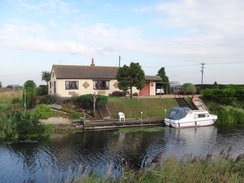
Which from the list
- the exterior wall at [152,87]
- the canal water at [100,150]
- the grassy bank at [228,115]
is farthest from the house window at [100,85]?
the grassy bank at [228,115]

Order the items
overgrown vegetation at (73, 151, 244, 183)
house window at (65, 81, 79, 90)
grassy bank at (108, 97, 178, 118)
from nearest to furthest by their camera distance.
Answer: overgrown vegetation at (73, 151, 244, 183) < grassy bank at (108, 97, 178, 118) < house window at (65, 81, 79, 90)

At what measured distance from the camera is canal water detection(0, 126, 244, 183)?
1281 centimetres

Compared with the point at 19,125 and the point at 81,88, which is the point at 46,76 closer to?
the point at 81,88

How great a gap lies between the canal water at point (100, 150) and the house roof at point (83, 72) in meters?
13.8

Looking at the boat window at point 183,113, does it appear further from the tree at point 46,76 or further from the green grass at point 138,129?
the tree at point 46,76

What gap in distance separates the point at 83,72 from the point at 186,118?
18.4 meters

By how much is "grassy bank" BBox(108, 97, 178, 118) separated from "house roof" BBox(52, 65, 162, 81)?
6840 mm

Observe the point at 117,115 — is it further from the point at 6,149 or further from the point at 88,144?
the point at 6,149

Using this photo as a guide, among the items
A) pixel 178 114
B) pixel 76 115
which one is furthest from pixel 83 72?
pixel 178 114

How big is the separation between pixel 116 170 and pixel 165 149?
226 inches

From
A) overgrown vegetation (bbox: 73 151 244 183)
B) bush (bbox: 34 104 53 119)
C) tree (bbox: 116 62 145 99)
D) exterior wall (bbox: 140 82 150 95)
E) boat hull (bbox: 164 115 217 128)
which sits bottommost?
boat hull (bbox: 164 115 217 128)

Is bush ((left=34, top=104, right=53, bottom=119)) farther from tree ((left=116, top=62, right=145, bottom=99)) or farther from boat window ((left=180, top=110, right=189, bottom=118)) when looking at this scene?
boat window ((left=180, top=110, right=189, bottom=118))

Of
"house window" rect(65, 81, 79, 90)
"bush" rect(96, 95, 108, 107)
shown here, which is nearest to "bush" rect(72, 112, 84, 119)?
"bush" rect(96, 95, 108, 107)

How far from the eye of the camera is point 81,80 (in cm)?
3403
